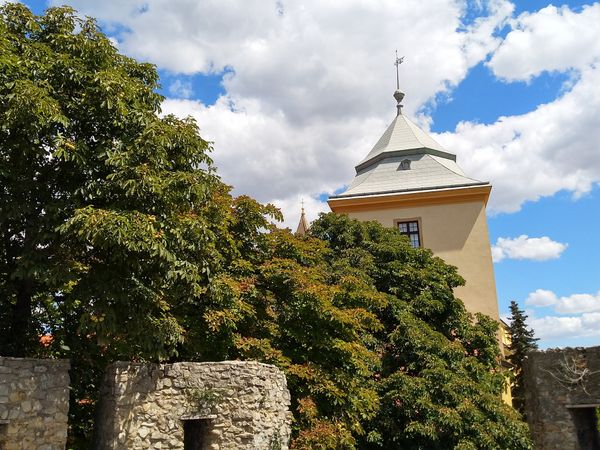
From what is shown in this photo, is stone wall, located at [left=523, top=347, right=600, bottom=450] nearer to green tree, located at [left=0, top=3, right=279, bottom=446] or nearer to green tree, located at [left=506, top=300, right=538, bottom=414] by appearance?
green tree, located at [left=0, top=3, right=279, bottom=446]

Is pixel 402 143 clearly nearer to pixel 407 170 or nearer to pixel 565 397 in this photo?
A: pixel 407 170

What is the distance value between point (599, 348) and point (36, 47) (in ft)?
36.0

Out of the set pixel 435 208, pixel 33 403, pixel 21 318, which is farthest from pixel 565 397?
pixel 435 208

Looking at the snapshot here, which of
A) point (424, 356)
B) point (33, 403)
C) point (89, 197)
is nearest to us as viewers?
Answer: point (33, 403)

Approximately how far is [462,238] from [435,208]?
5.35 ft

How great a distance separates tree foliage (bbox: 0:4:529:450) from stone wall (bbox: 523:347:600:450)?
2017 mm

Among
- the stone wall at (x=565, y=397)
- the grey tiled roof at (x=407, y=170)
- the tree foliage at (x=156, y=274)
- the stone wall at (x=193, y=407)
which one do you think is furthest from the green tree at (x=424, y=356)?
the grey tiled roof at (x=407, y=170)

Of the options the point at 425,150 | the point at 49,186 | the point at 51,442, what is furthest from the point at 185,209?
the point at 425,150

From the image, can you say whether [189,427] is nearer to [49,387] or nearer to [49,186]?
[49,387]

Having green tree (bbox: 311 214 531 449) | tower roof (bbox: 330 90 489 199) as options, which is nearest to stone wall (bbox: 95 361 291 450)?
green tree (bbox: 311 214 531 449)

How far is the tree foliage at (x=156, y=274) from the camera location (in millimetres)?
8086

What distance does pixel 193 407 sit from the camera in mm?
8406

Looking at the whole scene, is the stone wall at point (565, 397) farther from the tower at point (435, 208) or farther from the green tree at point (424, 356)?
the tower at point (435, 208)

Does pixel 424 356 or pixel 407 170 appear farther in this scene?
pixel 407 170
